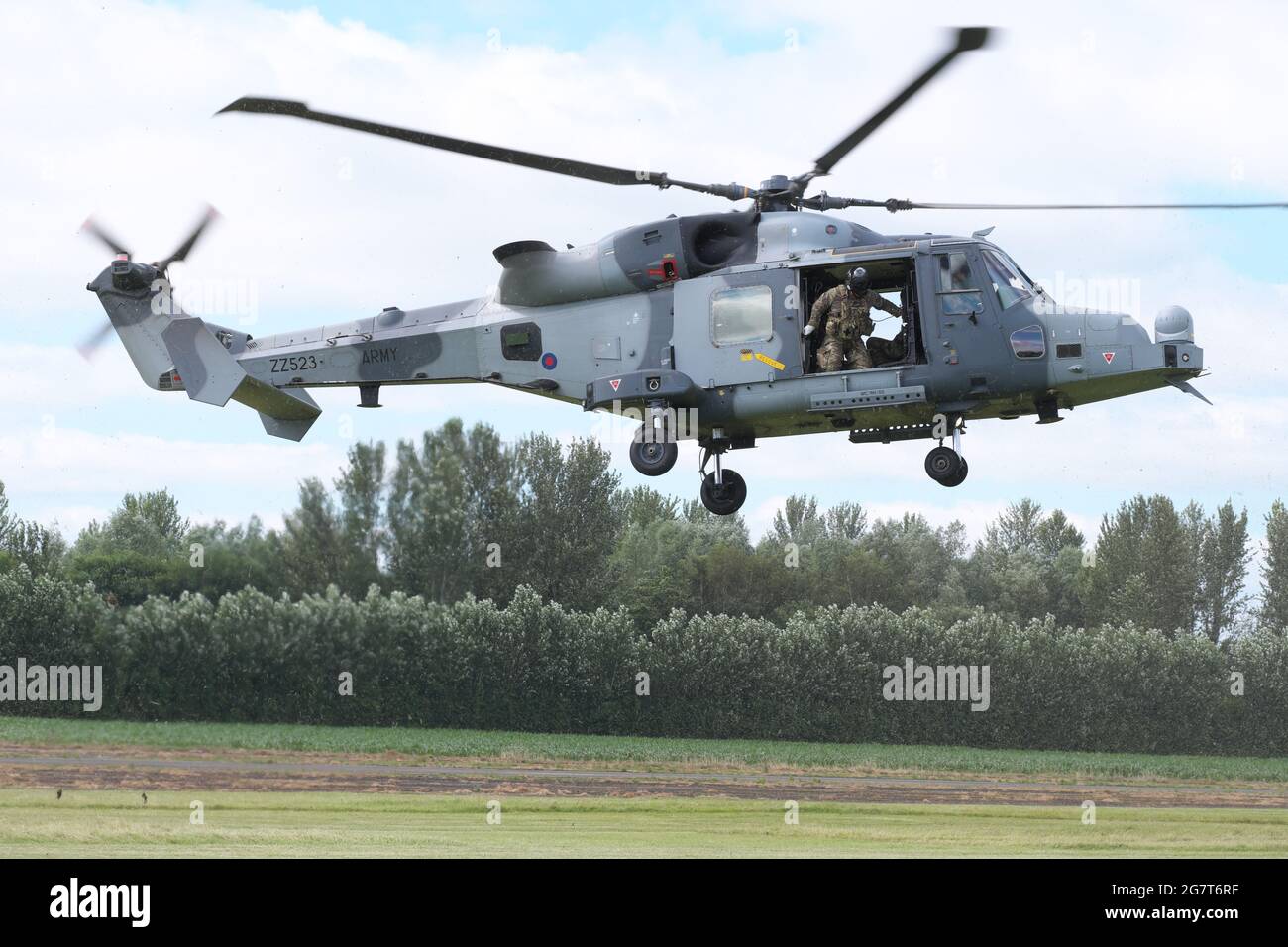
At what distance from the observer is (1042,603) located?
50.5 meters

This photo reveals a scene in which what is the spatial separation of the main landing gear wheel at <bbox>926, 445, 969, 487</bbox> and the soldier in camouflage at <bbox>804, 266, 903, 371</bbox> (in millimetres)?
1564

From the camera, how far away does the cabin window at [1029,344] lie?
20125 mm

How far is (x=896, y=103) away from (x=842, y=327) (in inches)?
119

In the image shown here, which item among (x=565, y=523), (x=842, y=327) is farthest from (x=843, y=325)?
(x=565, y=523)

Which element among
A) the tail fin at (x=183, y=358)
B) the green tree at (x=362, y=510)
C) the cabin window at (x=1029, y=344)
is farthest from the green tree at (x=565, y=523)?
the cabin window at (x=1029, y=344)

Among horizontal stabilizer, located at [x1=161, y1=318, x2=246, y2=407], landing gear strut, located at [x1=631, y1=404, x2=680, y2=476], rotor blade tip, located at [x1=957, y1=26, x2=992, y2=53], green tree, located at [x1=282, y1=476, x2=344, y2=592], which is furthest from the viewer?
green tree, located at [x1=282, y1=476, x2=344, y2=592]

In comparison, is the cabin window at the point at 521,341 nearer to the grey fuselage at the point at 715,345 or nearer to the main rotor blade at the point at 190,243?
the grey fuselage at the point at 715,345

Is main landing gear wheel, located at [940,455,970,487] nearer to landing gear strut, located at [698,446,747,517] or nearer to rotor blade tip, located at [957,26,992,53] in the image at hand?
landing gear strut, located at [698,446,747,517]

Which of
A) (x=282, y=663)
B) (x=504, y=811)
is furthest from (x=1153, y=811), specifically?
(x=282, y=663)

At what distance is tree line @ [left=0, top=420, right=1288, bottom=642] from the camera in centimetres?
2942

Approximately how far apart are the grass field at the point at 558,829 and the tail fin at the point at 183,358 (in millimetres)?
6721

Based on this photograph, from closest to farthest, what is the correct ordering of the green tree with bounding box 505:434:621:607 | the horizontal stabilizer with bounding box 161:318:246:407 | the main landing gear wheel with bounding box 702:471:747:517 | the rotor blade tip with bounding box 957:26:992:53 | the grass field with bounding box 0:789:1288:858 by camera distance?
the rotor blade tip with bounding box 957:26:992:53, the main landing gear wheel with bounding box 702:471:747:517, the horizontal stabilizer with bounding box 161:318:246:407, the grass field with bounding box 0:789:1288:858, the green tree with bounding box 505:434:621:607

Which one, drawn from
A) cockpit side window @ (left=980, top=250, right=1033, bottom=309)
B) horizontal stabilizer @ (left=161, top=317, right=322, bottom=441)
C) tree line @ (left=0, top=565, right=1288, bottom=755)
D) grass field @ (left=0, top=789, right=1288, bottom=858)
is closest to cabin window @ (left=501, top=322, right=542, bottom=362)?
horizontal stabilizer @ (left=161, top=317, right=322, bottom=441)

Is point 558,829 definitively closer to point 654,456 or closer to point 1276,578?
point 654,456
